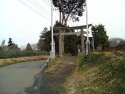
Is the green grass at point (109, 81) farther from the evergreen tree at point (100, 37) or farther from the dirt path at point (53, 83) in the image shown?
the evergreen tree at point (100, 37)

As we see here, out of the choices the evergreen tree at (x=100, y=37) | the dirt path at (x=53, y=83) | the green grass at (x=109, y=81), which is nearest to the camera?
the green grass at (x=109, y=81)

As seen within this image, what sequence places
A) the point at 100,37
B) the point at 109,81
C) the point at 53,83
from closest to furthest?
the point at 109,81, the point at 53,83, the point at 100,37

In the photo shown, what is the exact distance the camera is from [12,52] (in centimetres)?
5138

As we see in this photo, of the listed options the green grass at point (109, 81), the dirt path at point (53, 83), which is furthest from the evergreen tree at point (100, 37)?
the green grass at point (109, 81)

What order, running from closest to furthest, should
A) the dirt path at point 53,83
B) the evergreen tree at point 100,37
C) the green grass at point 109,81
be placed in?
the green grass at point 109,81 → the dirt path at point 53,83 → the evergreen tree at point 100,37

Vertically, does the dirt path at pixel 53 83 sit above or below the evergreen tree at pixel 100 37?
below

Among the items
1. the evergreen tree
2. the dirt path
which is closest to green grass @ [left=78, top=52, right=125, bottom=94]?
the dirt path

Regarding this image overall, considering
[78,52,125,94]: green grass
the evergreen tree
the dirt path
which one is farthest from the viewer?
the evergreen tree

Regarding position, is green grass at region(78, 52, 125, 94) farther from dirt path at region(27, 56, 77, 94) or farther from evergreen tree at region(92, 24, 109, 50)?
evergreen tree at region(92, 24, 109, 50)

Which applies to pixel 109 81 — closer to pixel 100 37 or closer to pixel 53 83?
pixel 53 83

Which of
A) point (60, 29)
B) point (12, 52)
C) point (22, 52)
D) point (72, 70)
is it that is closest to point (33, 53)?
point (22, 52)

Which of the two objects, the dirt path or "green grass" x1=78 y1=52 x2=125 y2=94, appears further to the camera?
the dirt path

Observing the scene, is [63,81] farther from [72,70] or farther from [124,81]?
[124,81]

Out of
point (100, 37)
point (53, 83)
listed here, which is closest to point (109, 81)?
point (53, 83)
